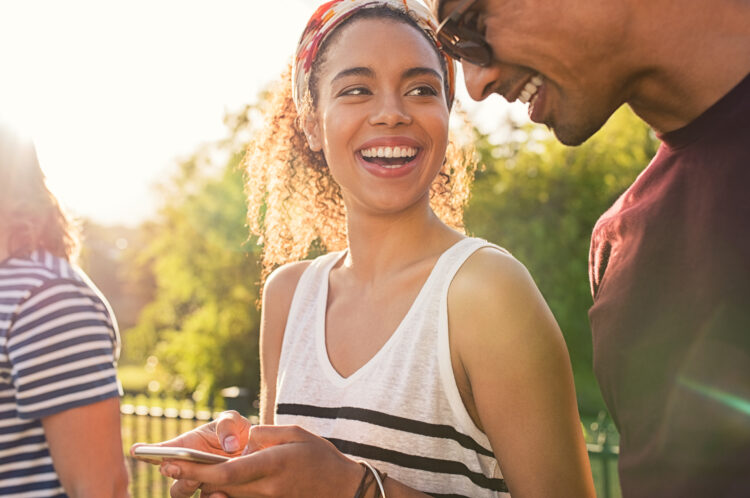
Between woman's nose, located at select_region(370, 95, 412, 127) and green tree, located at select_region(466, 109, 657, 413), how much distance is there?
864 centimetres

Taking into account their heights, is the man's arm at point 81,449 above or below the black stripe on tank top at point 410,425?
below

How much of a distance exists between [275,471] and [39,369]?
1055 mm

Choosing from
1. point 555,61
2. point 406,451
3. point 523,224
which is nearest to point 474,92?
point 555,61

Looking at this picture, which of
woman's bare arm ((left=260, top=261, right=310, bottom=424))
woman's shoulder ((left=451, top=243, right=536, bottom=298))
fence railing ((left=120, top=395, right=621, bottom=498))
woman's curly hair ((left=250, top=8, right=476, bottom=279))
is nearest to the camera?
woman's shoulder ((left=451, top=243, right=536, bottom=298))

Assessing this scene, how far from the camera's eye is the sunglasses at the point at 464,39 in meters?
1.65

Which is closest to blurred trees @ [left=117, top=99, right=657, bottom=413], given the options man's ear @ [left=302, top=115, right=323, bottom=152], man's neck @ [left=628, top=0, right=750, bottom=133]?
man's ear @ [left=302, top=115, right=323, bottom=152]

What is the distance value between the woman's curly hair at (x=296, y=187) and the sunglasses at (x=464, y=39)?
4.24 feet

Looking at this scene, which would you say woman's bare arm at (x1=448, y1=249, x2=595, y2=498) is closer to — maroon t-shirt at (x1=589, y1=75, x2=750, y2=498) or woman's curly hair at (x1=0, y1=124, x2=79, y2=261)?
maroon t-shirt at (x1=589, y1=75, x2=750, y2=498)

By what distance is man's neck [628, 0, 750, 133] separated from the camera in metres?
1.36

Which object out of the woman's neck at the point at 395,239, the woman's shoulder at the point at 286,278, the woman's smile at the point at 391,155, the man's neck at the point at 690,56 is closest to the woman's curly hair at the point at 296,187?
the woman's shoulder at the point at 286,278

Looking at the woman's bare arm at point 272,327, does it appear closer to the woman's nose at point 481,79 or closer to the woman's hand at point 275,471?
A: the woman's hand at point 275,471

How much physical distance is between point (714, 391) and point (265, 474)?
0.98 metres

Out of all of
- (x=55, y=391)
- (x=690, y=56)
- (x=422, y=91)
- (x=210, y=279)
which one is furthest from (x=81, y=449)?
(x=210, y=279)

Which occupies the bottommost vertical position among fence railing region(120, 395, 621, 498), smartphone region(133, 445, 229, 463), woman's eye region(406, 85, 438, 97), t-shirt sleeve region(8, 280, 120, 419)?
fence railing region(120, 395, 621, 498)
